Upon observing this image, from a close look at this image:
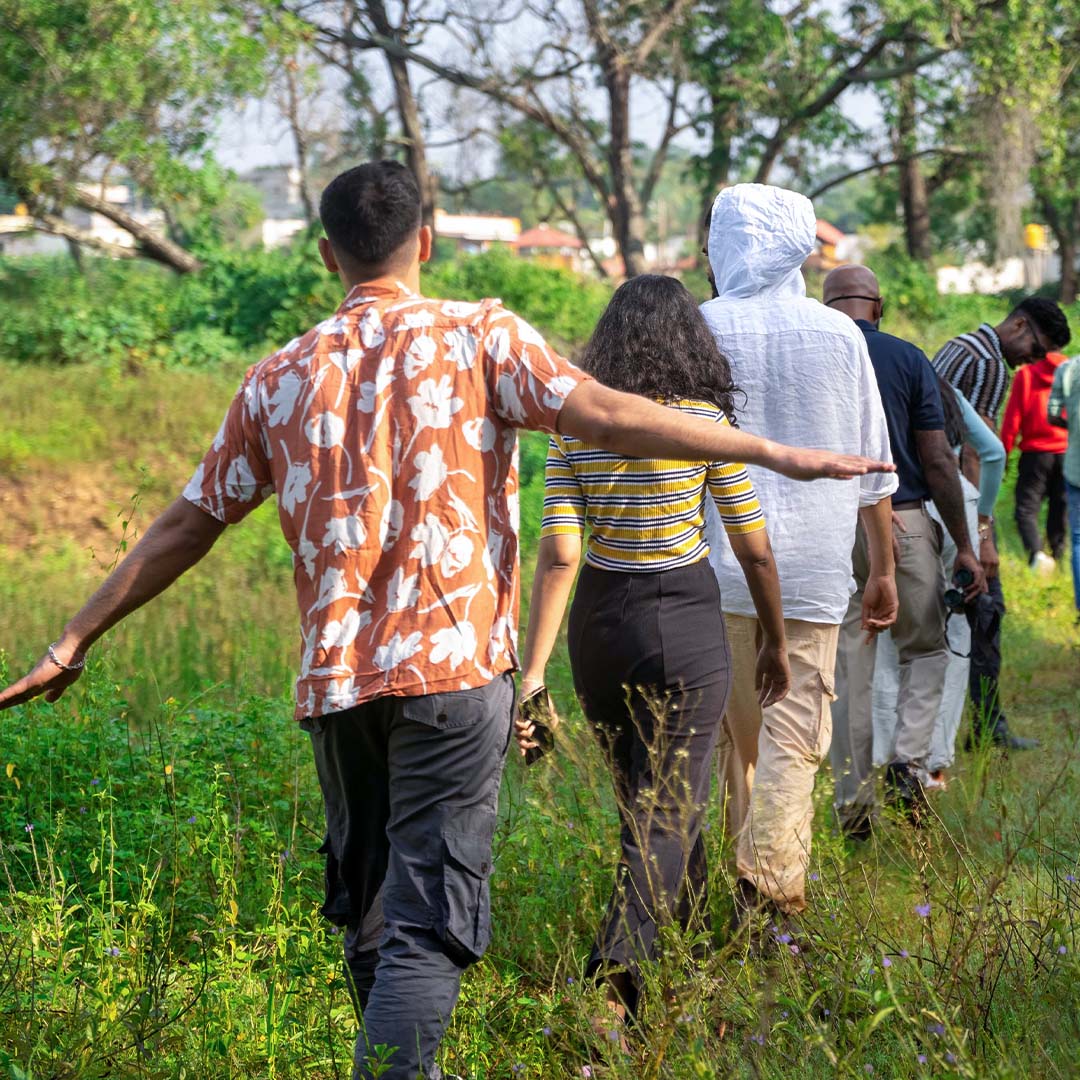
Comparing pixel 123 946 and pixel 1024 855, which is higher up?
pixel 123 946

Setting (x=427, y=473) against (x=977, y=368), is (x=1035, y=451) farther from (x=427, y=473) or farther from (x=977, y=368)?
(x=427, y=473)

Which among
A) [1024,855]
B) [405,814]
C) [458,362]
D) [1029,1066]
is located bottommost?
[1024,855]

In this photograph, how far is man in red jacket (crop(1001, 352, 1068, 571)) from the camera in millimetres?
10180

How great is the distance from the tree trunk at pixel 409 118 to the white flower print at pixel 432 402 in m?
21.2

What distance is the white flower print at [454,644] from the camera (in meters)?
2.68

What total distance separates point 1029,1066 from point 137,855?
8.62 ft

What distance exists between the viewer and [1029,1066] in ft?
8.96

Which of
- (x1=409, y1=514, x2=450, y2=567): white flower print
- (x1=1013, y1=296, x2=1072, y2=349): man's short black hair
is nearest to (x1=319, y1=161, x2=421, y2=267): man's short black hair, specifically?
(x1=409, y1=514, x2=450, y2=567): white flower print

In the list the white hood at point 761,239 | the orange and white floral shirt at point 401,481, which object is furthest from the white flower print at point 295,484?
the white hood at point 761,239

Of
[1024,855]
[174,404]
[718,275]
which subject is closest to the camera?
[718,275]

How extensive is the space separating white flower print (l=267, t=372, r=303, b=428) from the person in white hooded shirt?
1563 millimetres

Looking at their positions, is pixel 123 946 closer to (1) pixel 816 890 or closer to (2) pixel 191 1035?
(2) pixel 191 1035

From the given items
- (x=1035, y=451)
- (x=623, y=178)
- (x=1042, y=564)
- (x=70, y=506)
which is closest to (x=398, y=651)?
(x=1042, y=564)

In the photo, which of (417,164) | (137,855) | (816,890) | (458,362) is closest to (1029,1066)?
(816,890)
